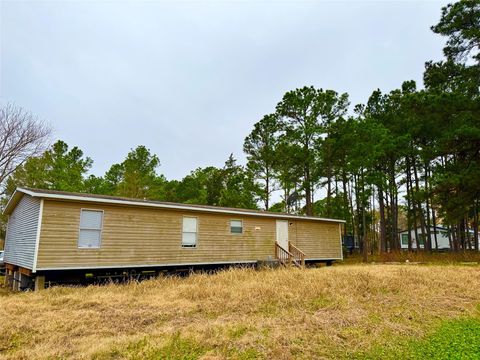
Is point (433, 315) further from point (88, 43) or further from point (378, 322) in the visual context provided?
point (88, 43)

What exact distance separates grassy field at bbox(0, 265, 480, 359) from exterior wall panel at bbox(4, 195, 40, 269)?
218 cm

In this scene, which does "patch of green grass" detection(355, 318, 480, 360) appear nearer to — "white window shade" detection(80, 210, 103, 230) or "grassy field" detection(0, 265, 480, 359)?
"grassy field" detection(0, 265, 480, 359)

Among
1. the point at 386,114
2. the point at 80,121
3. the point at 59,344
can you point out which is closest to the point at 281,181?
the point at 386,114

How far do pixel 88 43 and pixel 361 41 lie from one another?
51.9 ft

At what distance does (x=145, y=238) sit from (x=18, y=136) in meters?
16.4

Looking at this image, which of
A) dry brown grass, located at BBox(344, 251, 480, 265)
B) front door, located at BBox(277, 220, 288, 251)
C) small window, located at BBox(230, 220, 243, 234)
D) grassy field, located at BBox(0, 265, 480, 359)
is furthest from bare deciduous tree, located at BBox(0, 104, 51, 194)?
dry brown grass, located at BBox(344, 251, 480, 265)

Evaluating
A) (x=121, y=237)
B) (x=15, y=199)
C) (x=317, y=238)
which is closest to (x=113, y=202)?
(x=121, y=237)

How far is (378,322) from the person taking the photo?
→ 4.96 m

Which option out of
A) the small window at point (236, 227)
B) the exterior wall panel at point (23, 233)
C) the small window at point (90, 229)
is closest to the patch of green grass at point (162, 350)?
the small window at point (90, 229)

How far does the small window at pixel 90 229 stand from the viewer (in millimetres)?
9742

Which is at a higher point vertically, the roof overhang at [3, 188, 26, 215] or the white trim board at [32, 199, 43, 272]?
the roof overhang at [3, 188, 26, 215]

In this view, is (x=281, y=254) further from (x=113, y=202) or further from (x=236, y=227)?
(x=113, y=202)

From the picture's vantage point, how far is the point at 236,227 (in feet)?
45.4

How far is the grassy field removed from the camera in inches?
150
